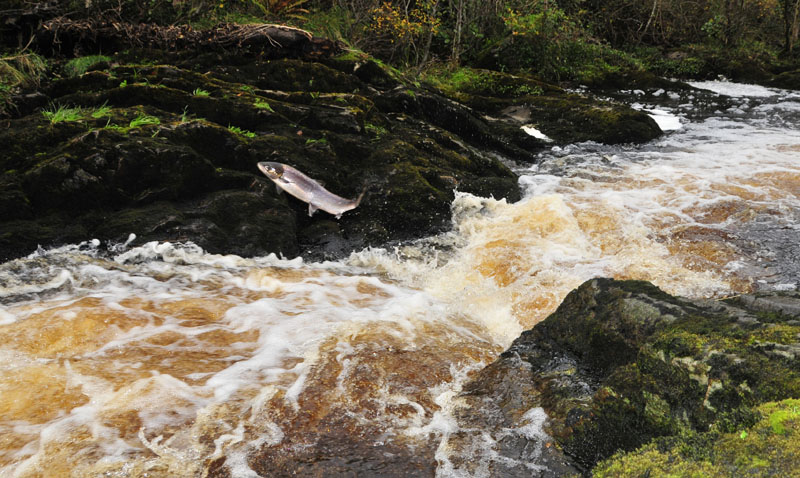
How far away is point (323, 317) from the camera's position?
14.4ft

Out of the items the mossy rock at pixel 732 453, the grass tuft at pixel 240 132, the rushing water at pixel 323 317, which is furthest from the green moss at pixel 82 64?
the mossy rock at pixel 732 453

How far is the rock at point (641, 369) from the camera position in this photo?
2102mm

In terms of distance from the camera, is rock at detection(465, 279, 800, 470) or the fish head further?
the fish head

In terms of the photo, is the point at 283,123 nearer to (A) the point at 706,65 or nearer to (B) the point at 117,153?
(B) the point at 117,153

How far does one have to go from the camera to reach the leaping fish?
600cm

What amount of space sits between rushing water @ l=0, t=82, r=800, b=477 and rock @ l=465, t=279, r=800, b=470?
248 millimetres

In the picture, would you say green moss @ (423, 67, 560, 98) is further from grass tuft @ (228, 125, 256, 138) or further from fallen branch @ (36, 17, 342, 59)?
grass tuft @ (228, 125, 256, 138)

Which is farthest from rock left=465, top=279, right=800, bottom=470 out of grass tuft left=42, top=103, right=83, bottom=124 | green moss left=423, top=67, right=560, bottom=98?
green moss left=423, top=67, right=560, bottom=98

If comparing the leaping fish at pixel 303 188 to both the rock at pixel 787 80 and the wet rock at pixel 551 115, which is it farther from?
the rock at pixel 787 80

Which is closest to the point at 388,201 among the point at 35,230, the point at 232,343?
the point at 232,343

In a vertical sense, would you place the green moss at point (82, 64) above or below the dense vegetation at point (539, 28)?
below

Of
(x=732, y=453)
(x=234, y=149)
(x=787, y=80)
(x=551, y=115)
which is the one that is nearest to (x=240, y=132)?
(x=234, y=149)

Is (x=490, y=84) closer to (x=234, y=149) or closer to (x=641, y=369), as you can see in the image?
(x=234, y=149)

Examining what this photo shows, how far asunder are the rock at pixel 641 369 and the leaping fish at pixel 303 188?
3297mm
